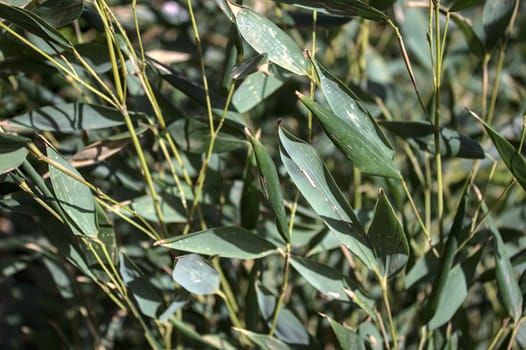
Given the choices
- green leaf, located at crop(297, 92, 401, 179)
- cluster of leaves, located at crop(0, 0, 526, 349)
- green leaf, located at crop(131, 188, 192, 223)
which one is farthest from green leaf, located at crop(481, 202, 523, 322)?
green leaf, located at crop(131, 188, 192, 223)

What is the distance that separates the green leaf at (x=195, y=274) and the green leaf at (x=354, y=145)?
12 centimetres

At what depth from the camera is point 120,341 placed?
94 centimetres

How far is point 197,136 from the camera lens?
22.3 inches

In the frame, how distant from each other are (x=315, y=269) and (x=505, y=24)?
0.25 meters

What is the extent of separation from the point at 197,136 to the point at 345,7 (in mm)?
159

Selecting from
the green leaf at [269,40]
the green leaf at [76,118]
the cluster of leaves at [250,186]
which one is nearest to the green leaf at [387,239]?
the cluster of leaves at [250,186]

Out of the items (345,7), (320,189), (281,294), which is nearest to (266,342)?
(281,294)

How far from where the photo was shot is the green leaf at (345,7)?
467 millimetres

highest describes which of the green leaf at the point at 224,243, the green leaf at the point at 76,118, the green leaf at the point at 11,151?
the green leaf at the point at 11,151

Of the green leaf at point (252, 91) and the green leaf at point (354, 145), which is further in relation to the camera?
the green leaf at point (252, 91)

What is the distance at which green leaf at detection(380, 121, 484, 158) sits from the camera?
0.56 m

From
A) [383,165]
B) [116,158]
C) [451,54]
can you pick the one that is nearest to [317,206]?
[383,165]

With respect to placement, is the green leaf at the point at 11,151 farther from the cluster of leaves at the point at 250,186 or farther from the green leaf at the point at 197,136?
the green leaf at the point at 197,136

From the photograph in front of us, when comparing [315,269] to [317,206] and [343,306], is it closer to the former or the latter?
[317,206]
